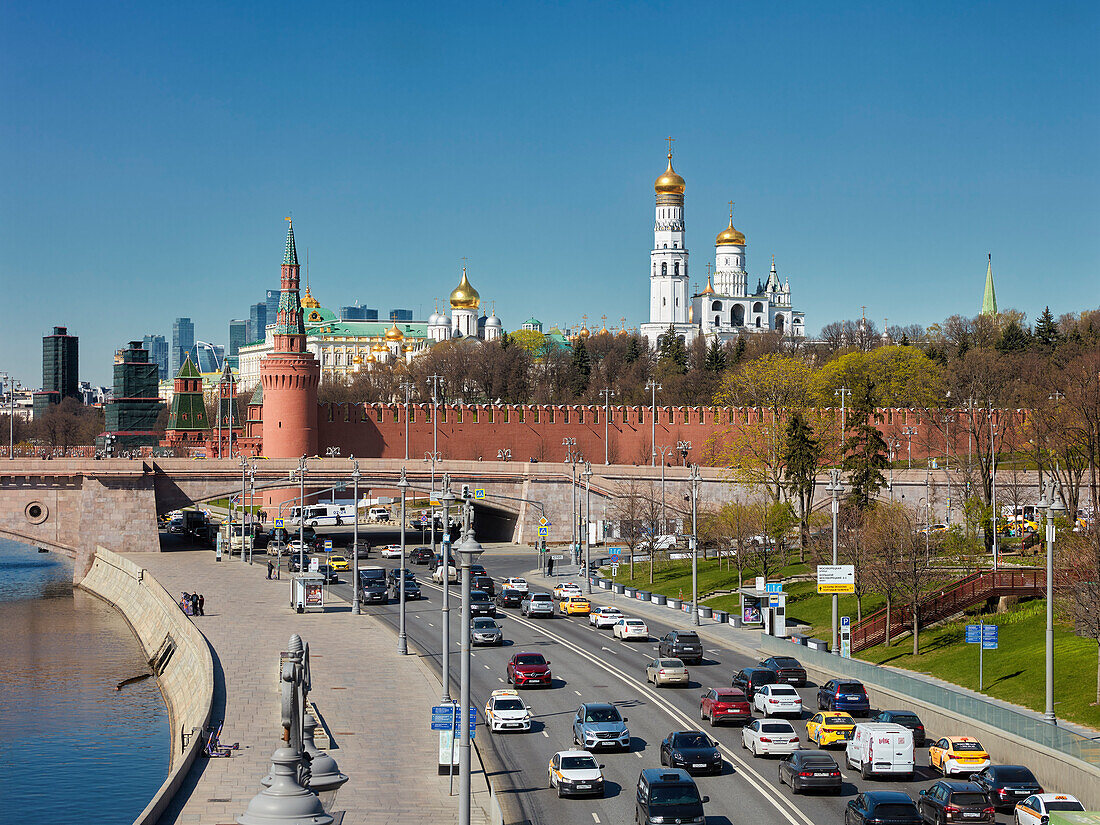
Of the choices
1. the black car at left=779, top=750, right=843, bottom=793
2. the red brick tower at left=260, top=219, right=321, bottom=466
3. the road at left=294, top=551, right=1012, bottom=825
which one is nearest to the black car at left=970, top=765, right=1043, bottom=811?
the road at left=294, top=551, right=1012, bottom=825

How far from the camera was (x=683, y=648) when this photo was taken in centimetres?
3991

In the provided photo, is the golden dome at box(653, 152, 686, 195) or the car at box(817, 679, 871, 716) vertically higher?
the golden dome at box(653, 152, 686, 195)

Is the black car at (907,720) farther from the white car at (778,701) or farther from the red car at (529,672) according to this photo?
the red car at (529,672)

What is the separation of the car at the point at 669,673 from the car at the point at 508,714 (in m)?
5.98

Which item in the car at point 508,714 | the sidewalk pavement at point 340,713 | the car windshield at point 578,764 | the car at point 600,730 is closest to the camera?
the sidewalk pavement at point 340,713

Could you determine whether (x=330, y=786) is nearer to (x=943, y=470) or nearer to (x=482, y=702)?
(x=482, y=702)

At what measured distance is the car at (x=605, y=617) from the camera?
48.4 meters

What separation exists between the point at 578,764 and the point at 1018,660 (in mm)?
15661

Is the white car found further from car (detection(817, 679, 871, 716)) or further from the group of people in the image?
the group of people

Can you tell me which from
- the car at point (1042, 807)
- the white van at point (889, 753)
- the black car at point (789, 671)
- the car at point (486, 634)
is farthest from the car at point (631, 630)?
the car at point (1042, 807)

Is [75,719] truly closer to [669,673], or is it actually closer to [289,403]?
[669,673]

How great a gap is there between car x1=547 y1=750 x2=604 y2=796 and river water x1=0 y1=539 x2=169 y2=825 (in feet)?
38.0

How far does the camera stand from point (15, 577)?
260ft

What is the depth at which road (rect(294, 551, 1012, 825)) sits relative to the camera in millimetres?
23953
